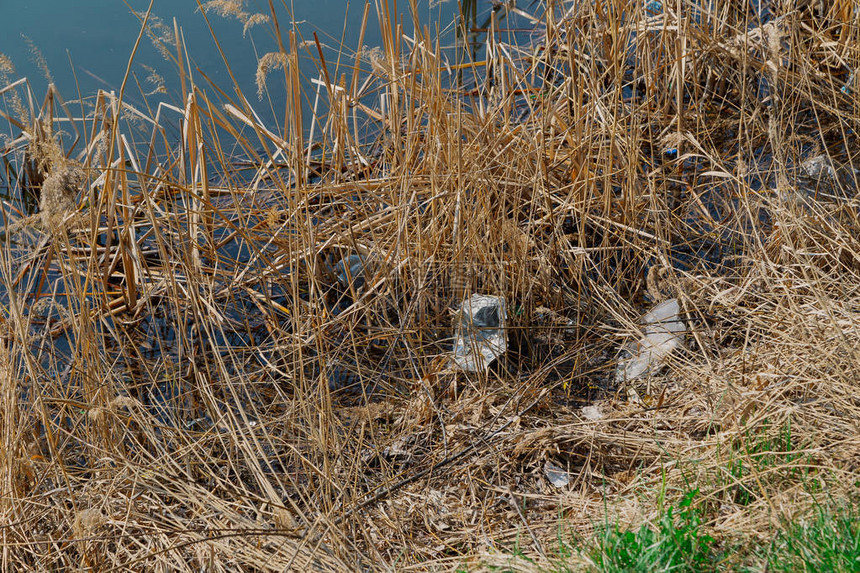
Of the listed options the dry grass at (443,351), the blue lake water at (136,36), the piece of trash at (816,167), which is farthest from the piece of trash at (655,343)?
the blue lake water at (136,36)

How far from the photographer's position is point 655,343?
91.5 inches

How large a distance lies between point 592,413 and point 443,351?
569mm

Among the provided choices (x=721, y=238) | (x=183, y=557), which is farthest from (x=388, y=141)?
(x=183, y=557)

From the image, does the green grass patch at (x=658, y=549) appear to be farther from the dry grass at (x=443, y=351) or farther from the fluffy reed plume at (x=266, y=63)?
the fluffy reed plume at (x=266, y=63)

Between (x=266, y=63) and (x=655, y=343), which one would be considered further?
(x=655, y=343)

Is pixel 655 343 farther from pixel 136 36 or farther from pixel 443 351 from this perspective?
pixel 136 36

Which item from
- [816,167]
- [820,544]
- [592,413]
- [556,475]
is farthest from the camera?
[816,167]

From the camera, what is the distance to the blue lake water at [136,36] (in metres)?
3.87

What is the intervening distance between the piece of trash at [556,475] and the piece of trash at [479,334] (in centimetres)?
41

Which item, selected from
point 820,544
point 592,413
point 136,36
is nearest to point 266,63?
point 592,413

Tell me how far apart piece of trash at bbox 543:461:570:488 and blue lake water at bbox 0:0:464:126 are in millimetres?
2638

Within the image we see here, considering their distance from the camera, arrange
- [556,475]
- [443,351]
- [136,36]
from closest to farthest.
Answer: [556,475] → [443,351] → [136,36]

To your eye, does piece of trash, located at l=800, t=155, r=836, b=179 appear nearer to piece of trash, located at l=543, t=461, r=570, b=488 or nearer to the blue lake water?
piece of trash, located at l=543, t=461, r=570, b=488

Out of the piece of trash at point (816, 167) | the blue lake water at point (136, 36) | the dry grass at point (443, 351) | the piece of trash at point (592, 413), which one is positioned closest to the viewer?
the dry grass at point (443, 351)
